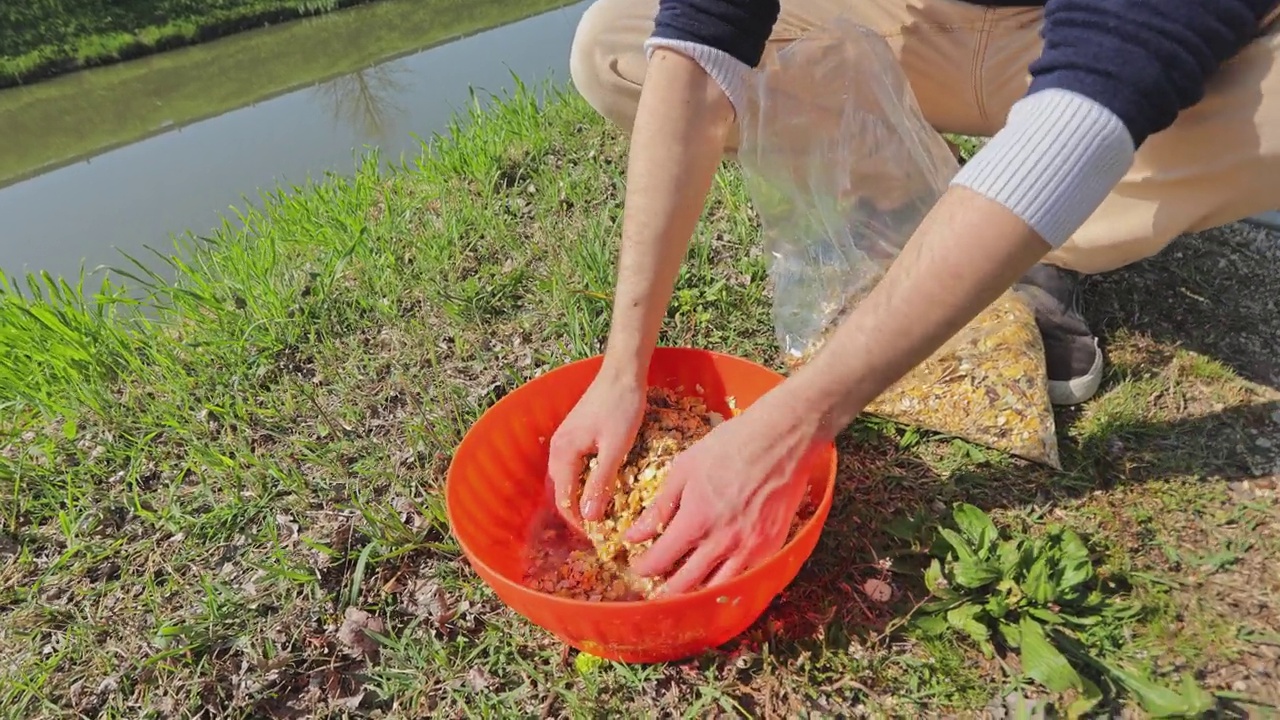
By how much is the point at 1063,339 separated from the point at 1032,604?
61 centimetres

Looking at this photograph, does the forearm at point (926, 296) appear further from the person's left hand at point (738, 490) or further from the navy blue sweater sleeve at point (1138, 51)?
A: the navy blue sweater sleeve at point (1138, 51)

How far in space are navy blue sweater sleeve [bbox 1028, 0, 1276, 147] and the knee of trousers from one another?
1083 millimetres

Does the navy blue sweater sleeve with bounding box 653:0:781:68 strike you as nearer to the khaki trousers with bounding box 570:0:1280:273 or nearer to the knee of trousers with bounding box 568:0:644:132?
the khaki trousers with bounding box 570:0:1280:273

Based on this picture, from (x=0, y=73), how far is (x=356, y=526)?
26.3 ft

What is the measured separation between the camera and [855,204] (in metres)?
1.72

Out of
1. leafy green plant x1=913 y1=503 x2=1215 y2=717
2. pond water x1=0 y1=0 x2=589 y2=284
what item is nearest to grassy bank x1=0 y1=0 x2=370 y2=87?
pond water x1=0 y1=0 x2=589 y2=284

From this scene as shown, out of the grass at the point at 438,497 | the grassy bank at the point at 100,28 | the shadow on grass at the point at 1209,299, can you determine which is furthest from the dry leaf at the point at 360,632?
the grassy bank at the point at 100,28

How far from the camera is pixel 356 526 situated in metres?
1.38

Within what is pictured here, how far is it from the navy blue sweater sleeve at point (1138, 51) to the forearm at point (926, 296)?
0.18 m

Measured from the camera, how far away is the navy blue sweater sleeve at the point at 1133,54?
2.95 ft

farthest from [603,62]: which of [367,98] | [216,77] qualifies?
[216,77]

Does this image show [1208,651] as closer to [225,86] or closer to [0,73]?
[225,86]

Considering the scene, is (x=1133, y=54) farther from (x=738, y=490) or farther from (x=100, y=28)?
(x=100, y=28)

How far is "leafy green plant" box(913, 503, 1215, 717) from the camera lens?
3.43 feet
